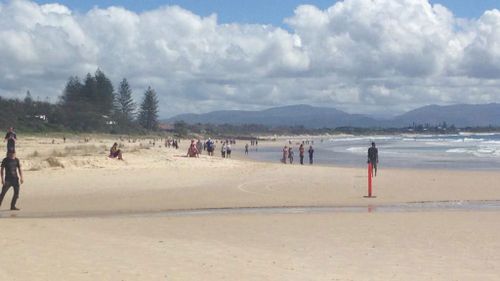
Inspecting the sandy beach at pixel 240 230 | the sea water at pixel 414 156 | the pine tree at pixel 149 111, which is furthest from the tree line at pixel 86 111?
the sandy beach at pixel 240 230

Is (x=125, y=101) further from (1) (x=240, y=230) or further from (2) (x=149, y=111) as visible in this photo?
(1) (x=240, y=230)

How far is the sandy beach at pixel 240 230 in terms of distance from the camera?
350 inches

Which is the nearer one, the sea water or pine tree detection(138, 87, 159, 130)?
the sea water

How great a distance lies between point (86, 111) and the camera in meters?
108

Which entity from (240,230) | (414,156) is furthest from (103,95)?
(240,230)

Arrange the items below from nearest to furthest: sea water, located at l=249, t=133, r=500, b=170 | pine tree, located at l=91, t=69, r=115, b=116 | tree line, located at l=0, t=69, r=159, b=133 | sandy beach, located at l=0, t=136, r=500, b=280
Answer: sandy beach, located at l=0, t=136, r=500, b=280, sea water, located at l=249, t=133, r=500, b=170, tree line, located at l=0, t=69, r=159, b=133, pine tree, located at l=91, t=69, r=115, b=116

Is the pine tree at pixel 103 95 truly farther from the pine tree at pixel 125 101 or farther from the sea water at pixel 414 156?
the sea water at pixel 414 156

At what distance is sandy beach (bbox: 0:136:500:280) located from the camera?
890 centimetres

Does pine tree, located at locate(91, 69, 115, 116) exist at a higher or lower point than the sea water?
higher

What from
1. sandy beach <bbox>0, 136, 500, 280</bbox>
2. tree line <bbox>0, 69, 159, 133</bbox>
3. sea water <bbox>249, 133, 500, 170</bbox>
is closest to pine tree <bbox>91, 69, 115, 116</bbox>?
tree line <bbox>0, 69, 159, 133</bbox>

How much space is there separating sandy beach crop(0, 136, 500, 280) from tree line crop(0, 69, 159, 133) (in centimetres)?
7118

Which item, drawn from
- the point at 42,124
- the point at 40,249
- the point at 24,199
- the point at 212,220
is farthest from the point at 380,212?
the point at 42,124

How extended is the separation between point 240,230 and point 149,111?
132085mm

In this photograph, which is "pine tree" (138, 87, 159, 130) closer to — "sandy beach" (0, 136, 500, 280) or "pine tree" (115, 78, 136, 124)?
"pine tree" (115, 78, 136, 124)
